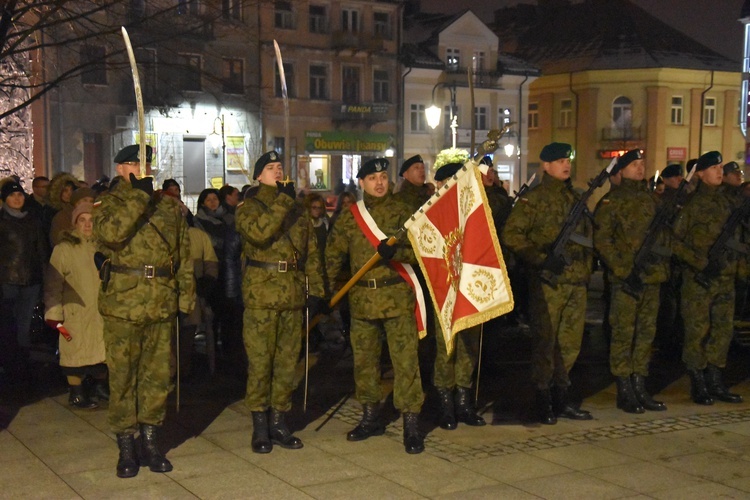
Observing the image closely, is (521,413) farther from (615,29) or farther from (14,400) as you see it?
(615,29)

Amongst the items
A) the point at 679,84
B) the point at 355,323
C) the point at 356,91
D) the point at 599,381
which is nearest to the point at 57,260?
the point at 355,323

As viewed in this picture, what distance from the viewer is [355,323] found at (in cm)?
719

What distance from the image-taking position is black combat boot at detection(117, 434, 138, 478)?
6.12 meters

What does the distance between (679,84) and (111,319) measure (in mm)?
48265

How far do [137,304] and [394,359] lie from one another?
6.13 feet

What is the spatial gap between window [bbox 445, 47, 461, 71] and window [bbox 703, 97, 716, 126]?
13900mm

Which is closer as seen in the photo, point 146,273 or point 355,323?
point 146,273

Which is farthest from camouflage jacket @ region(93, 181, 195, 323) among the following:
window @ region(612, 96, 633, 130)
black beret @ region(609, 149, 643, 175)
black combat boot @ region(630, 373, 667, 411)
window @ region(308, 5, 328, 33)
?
window @ region(612, 96, 633, 130)

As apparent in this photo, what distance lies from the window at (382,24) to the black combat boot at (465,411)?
124 ft

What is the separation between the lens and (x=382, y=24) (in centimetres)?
4406

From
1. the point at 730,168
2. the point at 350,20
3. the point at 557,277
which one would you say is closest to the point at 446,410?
the point at 557,277

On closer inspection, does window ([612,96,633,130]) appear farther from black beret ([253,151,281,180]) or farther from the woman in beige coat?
black beret ([253,151,281,180])

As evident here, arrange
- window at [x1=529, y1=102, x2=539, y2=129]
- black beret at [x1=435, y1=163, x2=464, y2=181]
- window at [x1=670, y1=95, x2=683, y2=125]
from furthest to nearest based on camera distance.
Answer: window at [x1=529, y1=102, x2=539, y2=129], window at [x1=670, y1=95, x2=683, y2=125], black beret at [x1=435, y1=163, x2=464, y2=181]

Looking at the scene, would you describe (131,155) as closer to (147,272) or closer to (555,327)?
(147,272)
